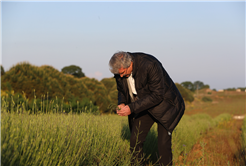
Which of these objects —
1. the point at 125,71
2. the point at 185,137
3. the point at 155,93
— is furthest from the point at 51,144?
the point at 185,137

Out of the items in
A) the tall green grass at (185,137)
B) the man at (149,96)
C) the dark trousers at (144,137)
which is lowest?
the tall green grass at (185,137)

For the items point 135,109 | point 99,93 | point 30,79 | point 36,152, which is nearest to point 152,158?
point 135,109

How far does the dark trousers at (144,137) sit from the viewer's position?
9.07ft

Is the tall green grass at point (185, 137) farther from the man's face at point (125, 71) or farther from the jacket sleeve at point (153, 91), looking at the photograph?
the man's face at point (125, 71)

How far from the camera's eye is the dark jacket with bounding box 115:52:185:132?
267 cm

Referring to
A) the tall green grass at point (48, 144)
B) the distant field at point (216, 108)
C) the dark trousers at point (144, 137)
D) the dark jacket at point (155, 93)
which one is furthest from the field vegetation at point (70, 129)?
the distant field at point (216, 108)

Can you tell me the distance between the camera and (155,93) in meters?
2.67

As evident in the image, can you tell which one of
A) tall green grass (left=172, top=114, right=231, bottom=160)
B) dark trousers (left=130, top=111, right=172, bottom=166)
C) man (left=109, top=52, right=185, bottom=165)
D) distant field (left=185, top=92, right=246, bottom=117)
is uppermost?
man (left=109, top=52, right=185, bottom=165)

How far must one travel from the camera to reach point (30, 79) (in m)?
8.54

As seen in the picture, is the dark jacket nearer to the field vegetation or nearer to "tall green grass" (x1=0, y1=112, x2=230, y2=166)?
the field vegetation

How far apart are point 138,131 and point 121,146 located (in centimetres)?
77

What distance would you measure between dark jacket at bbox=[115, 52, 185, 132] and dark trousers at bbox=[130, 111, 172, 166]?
0.15 meters

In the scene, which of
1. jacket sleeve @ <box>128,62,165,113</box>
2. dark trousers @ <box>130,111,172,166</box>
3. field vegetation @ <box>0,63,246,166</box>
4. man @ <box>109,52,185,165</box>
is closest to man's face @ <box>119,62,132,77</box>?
man @ <box>109,52,185,165</box>

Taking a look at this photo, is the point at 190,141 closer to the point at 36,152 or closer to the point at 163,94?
the point at 163,94
